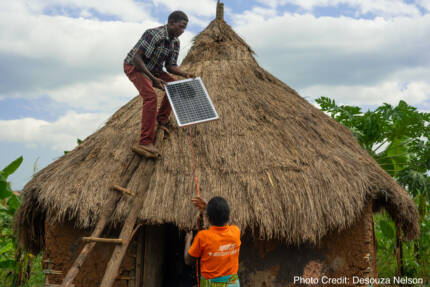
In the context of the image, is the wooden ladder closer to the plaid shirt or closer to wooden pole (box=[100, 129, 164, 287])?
wooden pole (box=[100, 129, 164, 287])

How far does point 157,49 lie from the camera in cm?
457

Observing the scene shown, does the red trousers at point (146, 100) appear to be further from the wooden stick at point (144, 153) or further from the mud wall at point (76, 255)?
the mud wall at point (76, 255)

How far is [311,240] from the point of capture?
445 cm

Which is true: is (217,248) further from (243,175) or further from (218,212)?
(243,175)

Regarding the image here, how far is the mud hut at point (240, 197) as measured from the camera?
4.46 metres

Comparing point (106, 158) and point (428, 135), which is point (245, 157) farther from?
point (428, 135)

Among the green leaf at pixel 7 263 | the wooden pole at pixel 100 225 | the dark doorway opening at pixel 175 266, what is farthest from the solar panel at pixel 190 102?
the green leaf at pixel 7 263

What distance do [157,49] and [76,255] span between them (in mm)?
2573

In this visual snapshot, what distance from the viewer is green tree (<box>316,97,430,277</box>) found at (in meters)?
7.52

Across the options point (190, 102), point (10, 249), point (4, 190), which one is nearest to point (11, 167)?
point (4, 190)

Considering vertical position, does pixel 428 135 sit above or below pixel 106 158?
above

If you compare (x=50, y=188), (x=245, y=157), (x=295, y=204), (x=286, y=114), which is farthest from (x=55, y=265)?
(x=286, y=114)

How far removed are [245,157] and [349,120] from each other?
150 inches

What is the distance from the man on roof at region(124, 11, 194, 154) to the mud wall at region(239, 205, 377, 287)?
5.50ft
